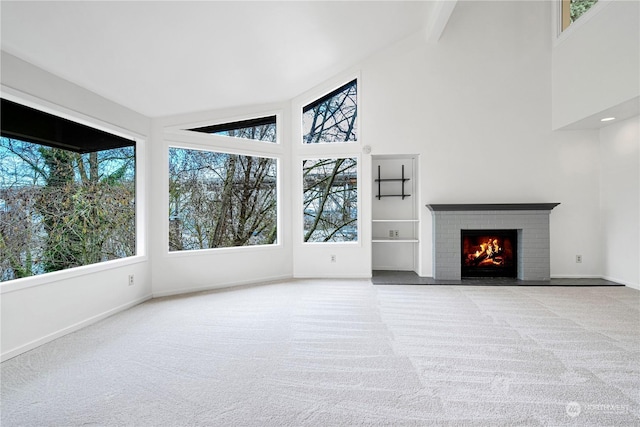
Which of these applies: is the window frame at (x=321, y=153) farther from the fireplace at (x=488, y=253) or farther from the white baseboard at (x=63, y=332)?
the white baseboard at (x=63, y=332)

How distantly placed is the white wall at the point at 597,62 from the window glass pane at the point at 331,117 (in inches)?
124

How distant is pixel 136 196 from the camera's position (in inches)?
156

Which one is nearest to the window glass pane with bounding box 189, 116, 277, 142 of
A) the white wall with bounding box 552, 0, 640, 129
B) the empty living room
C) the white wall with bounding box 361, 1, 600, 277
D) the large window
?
the empty living room

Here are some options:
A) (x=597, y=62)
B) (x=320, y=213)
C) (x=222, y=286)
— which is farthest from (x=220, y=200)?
(x=597, y=62)

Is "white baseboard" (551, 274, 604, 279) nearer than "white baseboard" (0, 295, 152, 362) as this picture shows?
No

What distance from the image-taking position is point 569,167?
502cm

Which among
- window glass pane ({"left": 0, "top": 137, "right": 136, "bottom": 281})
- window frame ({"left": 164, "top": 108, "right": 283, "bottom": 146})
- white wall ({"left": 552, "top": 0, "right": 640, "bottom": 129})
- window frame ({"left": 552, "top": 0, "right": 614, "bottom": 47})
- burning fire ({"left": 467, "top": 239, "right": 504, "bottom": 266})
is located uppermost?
window frame ({"left": 552, "top": 0, "right": 614, "bottom": 47})

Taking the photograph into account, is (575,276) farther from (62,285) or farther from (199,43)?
(62,285)

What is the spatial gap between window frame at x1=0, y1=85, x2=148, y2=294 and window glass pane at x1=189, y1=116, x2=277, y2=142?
96 centimetres

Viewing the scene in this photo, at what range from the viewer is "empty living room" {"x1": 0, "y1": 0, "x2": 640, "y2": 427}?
2.06 meters

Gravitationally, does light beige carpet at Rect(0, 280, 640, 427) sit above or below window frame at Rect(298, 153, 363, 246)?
below

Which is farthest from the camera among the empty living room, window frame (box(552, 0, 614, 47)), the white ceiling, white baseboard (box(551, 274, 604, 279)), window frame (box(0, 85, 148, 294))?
white baseboard (box(551, 274, 604, 279))

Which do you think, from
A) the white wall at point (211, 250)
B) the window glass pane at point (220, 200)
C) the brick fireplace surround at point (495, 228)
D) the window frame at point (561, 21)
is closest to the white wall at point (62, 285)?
the white wall at point (211, 250)

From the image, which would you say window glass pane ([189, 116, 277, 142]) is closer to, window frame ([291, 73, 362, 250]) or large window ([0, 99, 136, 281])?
window frame ([291, 73, 362, 250])
